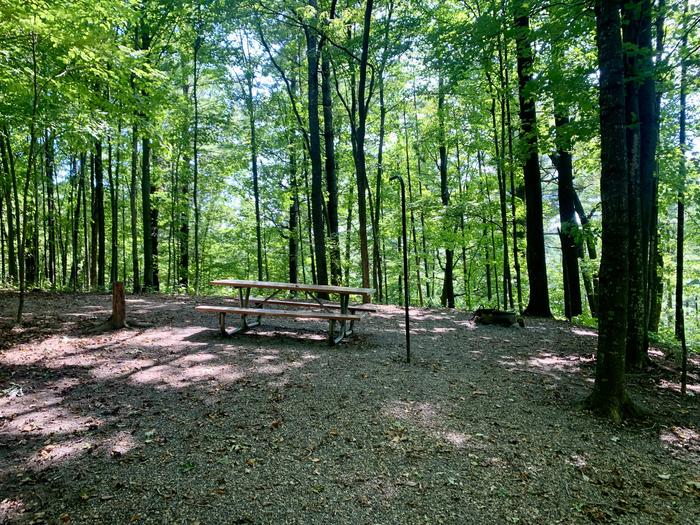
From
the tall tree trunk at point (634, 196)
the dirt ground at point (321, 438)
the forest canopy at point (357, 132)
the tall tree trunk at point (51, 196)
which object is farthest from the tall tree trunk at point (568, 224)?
the tall tree trunk at point (51, 196)

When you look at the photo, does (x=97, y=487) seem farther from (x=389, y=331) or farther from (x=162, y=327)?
(x=389, y=331)

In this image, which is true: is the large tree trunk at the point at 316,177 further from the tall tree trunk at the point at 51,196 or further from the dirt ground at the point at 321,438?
the tall tree trunk at the point at 51,196

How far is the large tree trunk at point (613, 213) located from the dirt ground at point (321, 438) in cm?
53

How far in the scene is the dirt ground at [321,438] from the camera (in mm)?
2574

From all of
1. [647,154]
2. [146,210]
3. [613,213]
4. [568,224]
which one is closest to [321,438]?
[613,213]

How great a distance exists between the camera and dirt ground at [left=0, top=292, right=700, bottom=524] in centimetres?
257

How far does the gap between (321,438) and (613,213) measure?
11.3 feet

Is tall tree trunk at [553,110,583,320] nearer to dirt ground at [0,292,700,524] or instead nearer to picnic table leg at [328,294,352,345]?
dirt ground at [0,292,700,524]

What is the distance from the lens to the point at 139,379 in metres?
4.45

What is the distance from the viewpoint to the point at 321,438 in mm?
3352

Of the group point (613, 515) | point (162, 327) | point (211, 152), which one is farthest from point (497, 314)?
point (211, 152)

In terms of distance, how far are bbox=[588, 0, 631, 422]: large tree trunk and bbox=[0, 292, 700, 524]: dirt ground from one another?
53 cm

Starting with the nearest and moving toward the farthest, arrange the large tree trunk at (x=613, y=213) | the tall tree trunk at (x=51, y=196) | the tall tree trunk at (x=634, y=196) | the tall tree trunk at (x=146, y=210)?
the large tree trunk at (x=613, y=213), the tall tree trunk at (x=634, y=196), the tall tree trunk at (x=146, y=210), the tall tree trunk at (x=51, y=196)

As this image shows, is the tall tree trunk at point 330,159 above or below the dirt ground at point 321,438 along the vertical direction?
above
